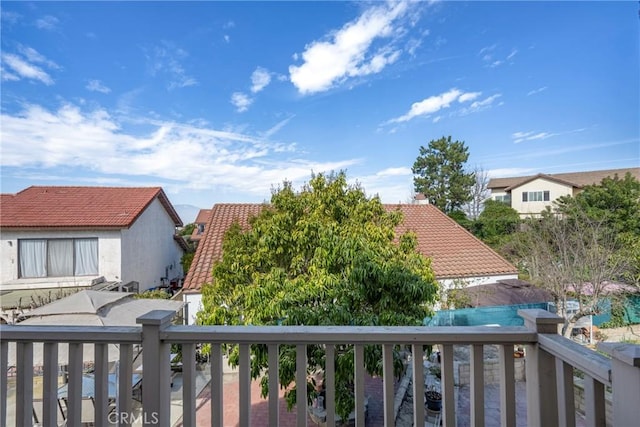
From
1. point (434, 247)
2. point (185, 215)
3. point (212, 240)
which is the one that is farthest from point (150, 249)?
point (185, 215)

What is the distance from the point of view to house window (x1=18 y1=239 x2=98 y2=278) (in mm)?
11516

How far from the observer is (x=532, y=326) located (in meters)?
1.52

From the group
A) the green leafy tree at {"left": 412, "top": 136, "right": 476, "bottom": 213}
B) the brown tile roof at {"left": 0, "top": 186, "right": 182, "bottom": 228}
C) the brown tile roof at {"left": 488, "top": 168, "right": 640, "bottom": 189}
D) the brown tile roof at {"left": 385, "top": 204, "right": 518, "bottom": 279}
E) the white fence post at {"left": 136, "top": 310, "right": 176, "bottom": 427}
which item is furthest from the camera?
the green leafy tree at {"left": 412, "top": 136, "right": 476, "bottom": 213}

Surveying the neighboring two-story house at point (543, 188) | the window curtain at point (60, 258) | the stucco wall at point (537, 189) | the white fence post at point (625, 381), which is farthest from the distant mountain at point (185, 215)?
the stucco wall at point (537, 189)

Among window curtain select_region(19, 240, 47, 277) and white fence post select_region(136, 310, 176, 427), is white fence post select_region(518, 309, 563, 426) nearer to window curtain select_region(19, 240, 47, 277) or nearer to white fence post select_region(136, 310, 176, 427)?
white fence post select_region(136, 310, 176, 427)

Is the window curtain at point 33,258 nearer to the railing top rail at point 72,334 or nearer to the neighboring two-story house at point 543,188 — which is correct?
the railing top rail at point 72,334

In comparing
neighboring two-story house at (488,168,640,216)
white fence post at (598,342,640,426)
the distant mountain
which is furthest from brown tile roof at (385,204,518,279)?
neighboring two-story house at (488,168,640,216)

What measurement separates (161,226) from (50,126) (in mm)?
8681

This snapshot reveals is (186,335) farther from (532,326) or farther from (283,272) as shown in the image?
(283,272)

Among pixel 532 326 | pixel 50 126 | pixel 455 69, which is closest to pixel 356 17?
pixel 455 69

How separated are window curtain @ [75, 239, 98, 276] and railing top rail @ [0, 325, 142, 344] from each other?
12.7 metres

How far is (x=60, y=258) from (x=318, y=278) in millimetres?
12648

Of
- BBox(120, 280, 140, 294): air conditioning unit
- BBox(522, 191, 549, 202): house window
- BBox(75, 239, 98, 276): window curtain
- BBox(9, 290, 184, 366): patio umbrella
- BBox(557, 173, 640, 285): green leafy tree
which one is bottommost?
BBox(120, 280, 140, 294): air conditioning unit

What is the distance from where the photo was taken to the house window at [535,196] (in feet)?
95.0
